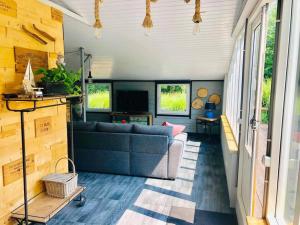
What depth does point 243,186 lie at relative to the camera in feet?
9.20

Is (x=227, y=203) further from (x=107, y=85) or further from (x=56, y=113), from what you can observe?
(x=107, y=85)

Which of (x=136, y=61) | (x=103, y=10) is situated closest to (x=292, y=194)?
(x=103, y=10)

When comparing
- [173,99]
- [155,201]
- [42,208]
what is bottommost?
[155,201]

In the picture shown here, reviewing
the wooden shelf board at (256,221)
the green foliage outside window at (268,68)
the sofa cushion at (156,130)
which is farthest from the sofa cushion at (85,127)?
the wooden shelf board at (256,221)

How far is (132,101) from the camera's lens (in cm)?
766

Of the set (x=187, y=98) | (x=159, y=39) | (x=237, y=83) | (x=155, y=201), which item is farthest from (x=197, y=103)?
(x=155, y=201)

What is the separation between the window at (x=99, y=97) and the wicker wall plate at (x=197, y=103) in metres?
2.71

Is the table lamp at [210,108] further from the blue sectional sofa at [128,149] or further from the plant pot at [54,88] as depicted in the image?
the plant pot at [54,88]

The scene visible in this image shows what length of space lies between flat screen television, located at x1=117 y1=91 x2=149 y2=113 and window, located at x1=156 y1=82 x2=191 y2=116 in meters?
0.43

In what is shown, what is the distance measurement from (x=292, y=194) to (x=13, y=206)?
8.00ft

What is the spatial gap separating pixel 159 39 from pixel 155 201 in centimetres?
286

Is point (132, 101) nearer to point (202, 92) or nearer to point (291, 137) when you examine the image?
point (202, 92)

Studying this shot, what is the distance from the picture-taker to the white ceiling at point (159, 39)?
362 centimetres

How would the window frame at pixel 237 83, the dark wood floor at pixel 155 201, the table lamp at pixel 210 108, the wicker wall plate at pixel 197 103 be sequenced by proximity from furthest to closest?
the wicker wall plate at pixel 197 103, the table lamp at pixel 210 108, the window frame at pixel 237 83, the dark wood floor at pixel 155 201
